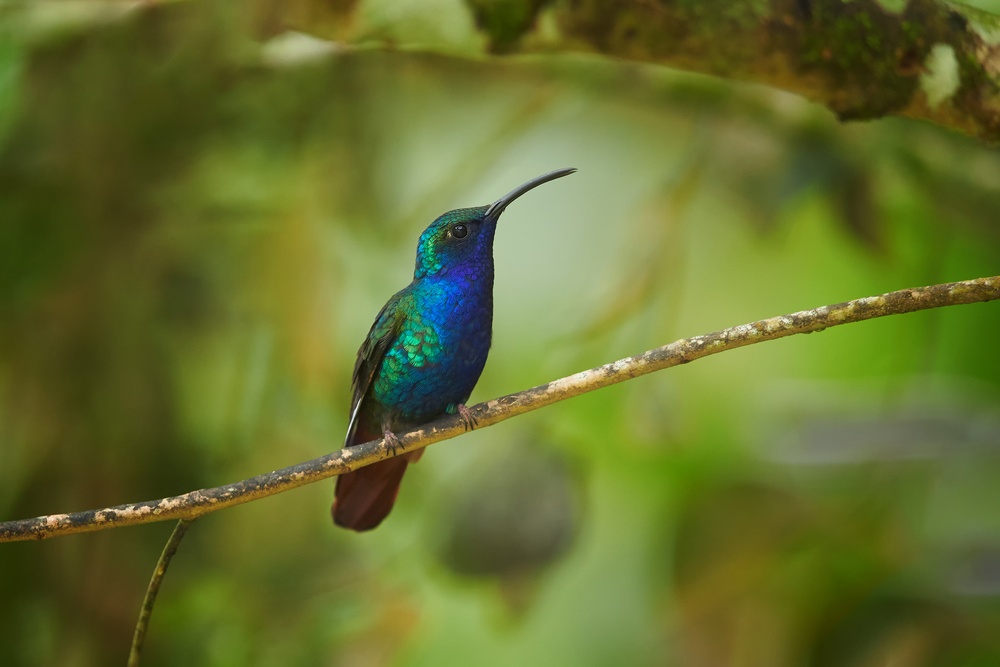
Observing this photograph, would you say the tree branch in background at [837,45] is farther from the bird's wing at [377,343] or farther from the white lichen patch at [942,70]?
the bird's wing at [377,343]

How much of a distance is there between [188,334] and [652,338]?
1244 mm

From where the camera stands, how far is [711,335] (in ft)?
3.72

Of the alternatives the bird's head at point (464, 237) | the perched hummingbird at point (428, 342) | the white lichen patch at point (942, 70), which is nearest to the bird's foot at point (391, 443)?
the perched hummingbird at point (428, 342)

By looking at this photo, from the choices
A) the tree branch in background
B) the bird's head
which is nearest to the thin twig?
the bird's head

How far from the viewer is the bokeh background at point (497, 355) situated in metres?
2.30

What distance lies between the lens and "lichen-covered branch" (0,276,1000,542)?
1109mm

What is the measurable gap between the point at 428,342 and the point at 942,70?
88 cm

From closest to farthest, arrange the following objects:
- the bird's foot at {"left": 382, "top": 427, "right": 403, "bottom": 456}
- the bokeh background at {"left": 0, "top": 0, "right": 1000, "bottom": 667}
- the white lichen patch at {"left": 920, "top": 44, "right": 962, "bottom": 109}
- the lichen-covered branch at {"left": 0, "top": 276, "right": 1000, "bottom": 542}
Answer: the lichen-covered branch at {"left": 0, "top": 276, "right": 1000, "bottom": 542}
the bird's foot at {"left": 382, "top": 427, "right": 403, "bottom": 456}
the white lichen patch at {"left": 920, "top": 44, "right": 962, "bottom": 109}
the bokeh background at {"left": 0, "top": 0, "right": 1000, "bottom": 667}

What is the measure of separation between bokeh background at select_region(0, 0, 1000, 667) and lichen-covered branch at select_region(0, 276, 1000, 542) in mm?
1186

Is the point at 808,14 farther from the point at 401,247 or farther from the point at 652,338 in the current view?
the point at 401,247

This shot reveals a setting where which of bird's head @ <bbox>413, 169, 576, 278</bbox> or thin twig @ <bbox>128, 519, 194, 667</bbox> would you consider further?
bird's head @ <bbox>413, 169, 576, 278</bbox>

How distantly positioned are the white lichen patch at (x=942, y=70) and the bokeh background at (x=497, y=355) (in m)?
0.93

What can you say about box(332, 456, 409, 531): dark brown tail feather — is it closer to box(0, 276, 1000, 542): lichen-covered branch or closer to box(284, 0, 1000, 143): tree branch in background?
box(0, 276, 1000, 542): lichen-covered branch

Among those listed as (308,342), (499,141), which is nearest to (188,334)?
(308,342)
